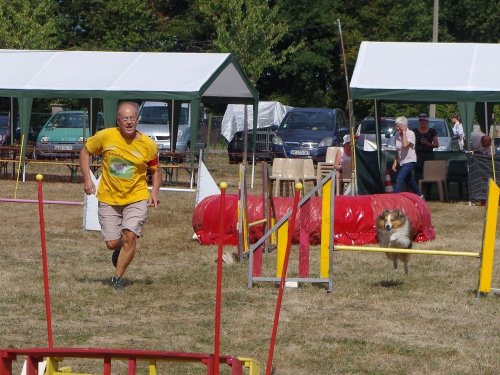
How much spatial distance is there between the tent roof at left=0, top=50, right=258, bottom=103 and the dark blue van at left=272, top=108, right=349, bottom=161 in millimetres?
4753

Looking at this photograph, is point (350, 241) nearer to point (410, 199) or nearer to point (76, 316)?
point (410, 199)

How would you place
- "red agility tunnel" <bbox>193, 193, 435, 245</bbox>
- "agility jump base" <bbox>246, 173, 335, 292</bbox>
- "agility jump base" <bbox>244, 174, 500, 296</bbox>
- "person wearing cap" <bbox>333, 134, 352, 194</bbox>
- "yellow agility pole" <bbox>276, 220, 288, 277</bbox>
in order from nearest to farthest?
"agility jump base" <bbox>244, 174, 500, 296</bbox> → "agility jump base" <bbox>246, 173, 335, 292</bbox> → "yellow agility pole" <bbox>276, 220, 288, 277</bbox> → "red agility tunnel" <bbox>193, 193, 435, 245</bbox> → "person wearing cap" <bbox>333, 134, 352, 194</bbox>

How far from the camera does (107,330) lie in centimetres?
864

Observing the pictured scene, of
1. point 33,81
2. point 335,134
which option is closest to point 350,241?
point 33,81

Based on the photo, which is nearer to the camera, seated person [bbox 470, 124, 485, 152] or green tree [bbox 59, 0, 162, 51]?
seated person [bbox 470, 124, 485, 152]

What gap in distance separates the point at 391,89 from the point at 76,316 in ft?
40.0

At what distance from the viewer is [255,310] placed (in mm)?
9664

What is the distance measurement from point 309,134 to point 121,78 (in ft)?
26.5

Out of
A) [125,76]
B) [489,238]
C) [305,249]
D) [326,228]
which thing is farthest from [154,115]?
[489,238]

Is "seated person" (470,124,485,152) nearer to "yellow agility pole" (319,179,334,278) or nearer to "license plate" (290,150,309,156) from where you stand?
"license plate" (290,150,309,156)

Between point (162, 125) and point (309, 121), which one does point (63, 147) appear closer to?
point (162, 125)

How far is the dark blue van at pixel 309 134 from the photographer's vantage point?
31.3m

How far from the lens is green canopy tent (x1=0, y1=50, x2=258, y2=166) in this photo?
24.6 m

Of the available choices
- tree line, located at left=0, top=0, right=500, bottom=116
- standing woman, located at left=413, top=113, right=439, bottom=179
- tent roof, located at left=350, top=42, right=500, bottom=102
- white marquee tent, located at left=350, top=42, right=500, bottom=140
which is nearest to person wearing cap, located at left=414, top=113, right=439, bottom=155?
standing woman, located at left=413, top=113, right=439, bottom=179
